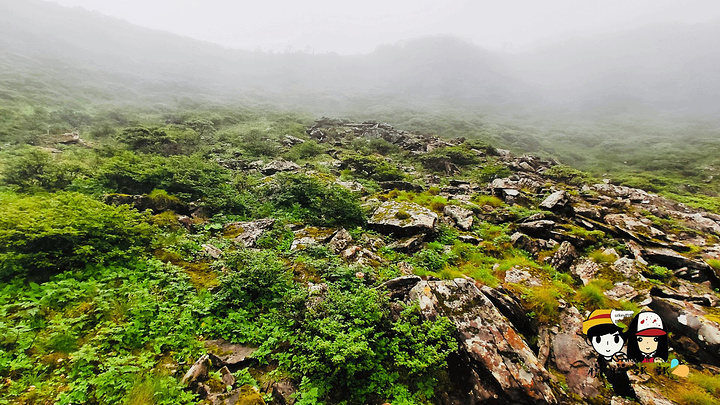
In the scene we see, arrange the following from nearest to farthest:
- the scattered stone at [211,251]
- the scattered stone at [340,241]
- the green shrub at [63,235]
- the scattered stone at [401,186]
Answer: the green shrub at [63,235] < the scattered stone at [211,251] < the scattered stone at [340,241] < the scattered stone at [401,186]

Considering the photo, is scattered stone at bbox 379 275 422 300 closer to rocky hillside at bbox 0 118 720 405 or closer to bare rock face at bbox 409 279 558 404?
rocky hillside at bbox 0 118 720 405

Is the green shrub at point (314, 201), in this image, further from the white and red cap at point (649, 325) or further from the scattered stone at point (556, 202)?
the scattered stone at point (556, 202)

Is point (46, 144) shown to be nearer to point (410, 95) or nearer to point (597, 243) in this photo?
point (597, 243)

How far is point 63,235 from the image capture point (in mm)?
5691

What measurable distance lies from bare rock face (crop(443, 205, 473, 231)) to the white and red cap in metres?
5.92

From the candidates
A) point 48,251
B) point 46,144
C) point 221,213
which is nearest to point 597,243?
point 221,213

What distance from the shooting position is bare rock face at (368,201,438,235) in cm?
991

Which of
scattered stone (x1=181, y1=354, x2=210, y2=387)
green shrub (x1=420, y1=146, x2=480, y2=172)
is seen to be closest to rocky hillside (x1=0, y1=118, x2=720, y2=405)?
scattered stone (x1=181, y1=354, x2=210, y2=387)

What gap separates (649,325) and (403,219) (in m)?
6.90

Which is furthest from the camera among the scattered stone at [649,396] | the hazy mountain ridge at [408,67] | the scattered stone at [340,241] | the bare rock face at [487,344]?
the hazy mountain ridge at [408,67]

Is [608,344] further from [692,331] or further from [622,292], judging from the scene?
[622,292]

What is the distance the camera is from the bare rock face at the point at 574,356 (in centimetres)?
480

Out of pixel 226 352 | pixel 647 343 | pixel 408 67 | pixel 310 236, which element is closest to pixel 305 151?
pixel 310 236

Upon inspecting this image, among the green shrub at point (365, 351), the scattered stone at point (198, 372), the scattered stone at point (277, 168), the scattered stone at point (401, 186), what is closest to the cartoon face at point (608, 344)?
the green shrub at point (365, 351)
